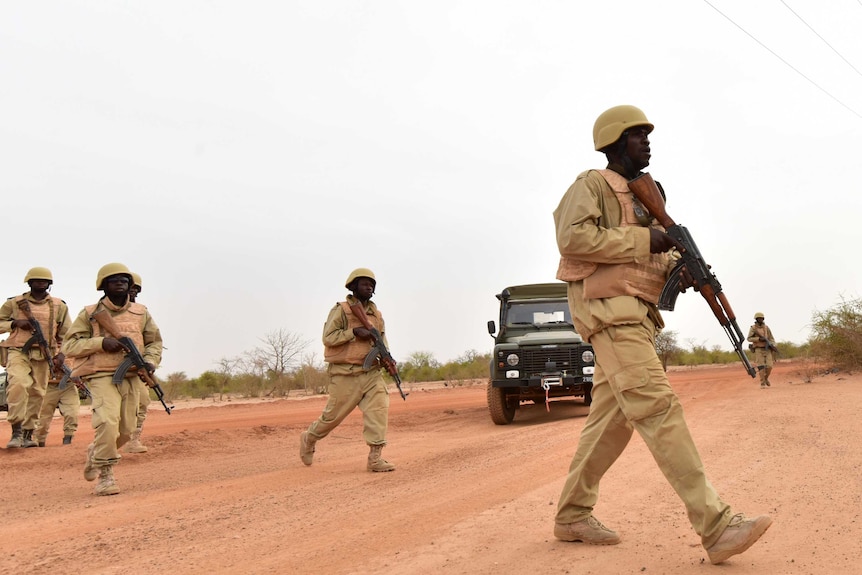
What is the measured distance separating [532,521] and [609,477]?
146cm

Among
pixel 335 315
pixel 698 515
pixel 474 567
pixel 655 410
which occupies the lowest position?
pixel 474 567

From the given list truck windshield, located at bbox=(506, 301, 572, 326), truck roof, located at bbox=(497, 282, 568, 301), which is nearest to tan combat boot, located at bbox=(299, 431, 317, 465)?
truck windshield, located at bbox=(506, 301, 572, 326)

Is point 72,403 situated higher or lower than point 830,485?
higher

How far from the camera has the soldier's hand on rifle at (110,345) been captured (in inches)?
266

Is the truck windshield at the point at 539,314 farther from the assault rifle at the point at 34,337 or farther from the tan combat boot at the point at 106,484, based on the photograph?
the tan combat boot at the point at 106,484

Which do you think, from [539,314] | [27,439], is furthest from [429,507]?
[539,314]

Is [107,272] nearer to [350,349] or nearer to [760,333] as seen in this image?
[350,349]

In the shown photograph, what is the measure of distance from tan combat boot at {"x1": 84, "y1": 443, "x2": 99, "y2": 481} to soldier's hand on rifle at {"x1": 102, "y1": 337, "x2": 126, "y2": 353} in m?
0.86

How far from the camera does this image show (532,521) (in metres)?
4.54

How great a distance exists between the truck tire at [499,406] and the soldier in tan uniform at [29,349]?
643 cm

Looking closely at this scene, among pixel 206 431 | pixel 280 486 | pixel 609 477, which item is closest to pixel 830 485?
pixel 609 477

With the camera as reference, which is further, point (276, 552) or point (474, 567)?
point (276, 552)

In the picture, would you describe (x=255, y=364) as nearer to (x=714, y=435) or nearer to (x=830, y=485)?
(x=714, y=435)

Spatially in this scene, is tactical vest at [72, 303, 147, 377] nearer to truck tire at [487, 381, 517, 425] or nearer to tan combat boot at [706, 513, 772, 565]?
tan combat boot at [706, 513, 772, 565]
